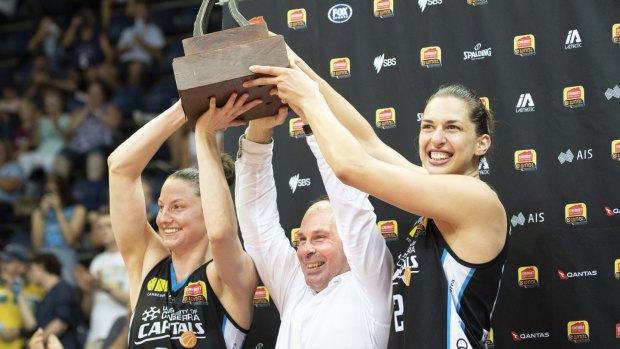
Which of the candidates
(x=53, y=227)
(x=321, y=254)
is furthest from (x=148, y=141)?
(x=53, y=227)

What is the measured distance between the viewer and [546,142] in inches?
194

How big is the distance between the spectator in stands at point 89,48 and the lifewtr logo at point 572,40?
6.59 metres

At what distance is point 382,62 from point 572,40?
107 cm

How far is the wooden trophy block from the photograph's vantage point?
3846 mm

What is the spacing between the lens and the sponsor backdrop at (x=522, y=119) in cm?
480

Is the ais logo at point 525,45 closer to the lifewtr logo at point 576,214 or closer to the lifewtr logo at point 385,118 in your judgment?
the lifewtr logo at point 385,118

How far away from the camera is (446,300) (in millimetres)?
3777

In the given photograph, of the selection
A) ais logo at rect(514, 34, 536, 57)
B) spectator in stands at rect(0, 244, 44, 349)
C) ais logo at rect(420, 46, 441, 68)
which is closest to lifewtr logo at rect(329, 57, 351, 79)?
ais logo at rect(420, 46, 441, 68)

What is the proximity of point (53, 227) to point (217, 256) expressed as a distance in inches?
199

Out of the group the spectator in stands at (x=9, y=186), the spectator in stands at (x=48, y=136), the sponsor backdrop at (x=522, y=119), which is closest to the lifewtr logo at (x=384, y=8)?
the sponsor backdrop at (x=522, y=119)

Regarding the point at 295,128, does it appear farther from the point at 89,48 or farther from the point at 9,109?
the point at 9,109

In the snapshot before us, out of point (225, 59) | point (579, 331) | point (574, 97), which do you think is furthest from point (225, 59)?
point (579, 331)

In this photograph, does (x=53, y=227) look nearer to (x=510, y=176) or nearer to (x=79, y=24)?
(x=79, y=24)

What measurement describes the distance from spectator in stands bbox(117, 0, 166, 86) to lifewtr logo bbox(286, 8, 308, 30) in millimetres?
5015
